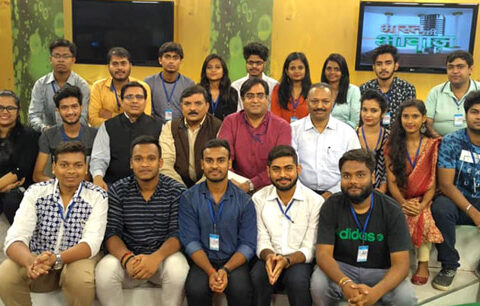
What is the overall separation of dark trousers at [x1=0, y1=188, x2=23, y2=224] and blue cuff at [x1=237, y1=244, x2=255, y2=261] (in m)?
1.75

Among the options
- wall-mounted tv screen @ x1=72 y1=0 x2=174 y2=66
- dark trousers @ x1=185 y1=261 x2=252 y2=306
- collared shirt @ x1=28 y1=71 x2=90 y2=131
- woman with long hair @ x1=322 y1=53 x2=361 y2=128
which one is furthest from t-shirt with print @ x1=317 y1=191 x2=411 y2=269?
wall-mounted tv screen @ x1=72 y1=0 x2=174 y2=66

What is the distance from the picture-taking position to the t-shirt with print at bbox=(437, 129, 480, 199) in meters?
3.39

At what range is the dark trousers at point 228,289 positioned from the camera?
9.29ft

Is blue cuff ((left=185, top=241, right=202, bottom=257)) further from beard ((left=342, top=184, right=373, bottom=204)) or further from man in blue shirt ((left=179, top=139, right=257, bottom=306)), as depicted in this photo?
beard ((left=342, top=184, right=373, bottom=204))

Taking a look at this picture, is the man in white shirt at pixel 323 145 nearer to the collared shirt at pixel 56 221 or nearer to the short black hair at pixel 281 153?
the short black hair at pixel 281 153

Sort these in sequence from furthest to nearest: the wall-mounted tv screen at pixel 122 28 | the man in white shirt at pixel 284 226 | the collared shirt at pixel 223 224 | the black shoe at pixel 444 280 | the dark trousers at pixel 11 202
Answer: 1. the wall-mounted tv screen at pixel 122 28
2. the dark trousers at pixel 11 202
3. the black shoe at pixel 444 280
4. the collared shirt at pixel 223 224
5. the man in white shirt at pixel 284 226

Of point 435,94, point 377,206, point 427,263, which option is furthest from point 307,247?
point 435,94

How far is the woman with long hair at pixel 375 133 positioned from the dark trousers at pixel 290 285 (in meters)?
1.10

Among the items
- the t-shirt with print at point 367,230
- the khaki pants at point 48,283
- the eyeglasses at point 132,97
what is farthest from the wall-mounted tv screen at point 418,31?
the khaki pants at point 48,283

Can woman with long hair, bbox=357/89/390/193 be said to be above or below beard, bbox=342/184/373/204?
above

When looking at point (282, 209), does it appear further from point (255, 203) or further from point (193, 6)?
point (193, 6)

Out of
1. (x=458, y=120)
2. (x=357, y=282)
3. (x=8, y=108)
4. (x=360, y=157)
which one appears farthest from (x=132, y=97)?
(x=458, y=120)

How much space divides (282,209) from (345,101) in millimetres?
1653

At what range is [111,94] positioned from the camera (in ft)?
14.1
